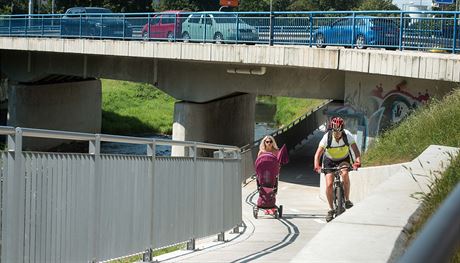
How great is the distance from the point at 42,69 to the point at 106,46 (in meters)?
8.65

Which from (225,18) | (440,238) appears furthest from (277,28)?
(440,238)

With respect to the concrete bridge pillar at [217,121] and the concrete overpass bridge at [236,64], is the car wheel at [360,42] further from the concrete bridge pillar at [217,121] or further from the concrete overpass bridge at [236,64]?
the concrete bridge pillar at [217,121]

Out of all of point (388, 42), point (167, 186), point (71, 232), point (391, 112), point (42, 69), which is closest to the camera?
point (71, 232)

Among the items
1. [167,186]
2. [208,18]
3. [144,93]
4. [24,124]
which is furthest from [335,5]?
[167,186]

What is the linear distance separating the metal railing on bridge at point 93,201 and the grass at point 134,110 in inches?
1399

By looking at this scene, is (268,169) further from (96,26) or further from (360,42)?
(96,26)

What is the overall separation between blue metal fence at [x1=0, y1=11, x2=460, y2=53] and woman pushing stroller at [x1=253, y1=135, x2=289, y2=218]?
7.28 m

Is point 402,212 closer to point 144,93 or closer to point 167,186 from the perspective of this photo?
point 167,186

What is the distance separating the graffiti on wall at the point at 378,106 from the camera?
21.2 metres

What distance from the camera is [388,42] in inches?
802

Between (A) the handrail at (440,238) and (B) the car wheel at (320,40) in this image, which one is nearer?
(A) the handrail at (440,238)

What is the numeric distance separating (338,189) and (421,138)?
2.48m

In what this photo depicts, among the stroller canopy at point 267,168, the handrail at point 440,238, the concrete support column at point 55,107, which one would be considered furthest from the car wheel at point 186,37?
the handrail at point 440,238

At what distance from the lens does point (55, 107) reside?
41.0 metres
